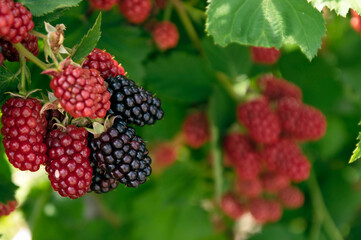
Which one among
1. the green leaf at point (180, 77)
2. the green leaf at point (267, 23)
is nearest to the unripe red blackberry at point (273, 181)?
the green leaf at point (180, 77)

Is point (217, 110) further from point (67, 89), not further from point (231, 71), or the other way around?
point (67, 89)

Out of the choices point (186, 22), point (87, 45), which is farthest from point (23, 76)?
point (186, 22)

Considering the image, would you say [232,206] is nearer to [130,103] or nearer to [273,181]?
[273,181]

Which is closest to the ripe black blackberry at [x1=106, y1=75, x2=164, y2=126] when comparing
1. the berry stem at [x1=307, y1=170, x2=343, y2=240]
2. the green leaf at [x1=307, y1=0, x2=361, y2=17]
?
the green leaf at [x1=307, y1=0, x2=361, y2=17]

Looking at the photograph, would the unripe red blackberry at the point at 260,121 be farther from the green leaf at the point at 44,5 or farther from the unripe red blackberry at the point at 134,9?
the green leaf at the point at 44,5

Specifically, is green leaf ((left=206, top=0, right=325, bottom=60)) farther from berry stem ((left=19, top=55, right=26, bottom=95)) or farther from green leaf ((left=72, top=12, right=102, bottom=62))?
berry stem ((left=19, top=55, right=26, bottom=95))

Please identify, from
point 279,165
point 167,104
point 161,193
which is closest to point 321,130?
point 279,165
